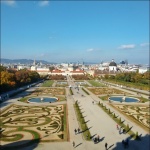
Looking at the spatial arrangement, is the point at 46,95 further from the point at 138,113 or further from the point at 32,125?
the point at 32,125

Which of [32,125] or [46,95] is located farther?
[46,95]

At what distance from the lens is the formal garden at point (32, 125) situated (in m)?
24.7

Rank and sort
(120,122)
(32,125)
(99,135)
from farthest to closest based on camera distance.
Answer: (120,122)
(32,125)
(99,135)

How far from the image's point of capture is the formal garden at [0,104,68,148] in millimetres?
24656

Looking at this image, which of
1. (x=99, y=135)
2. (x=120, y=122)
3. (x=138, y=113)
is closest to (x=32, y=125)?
(x=99, y=135)

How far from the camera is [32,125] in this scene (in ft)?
97.1

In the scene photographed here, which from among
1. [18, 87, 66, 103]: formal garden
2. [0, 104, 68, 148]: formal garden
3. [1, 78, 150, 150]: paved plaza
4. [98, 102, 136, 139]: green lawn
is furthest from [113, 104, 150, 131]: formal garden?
[18, 87, 66, 103]: formal garden

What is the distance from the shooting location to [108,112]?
124 ft

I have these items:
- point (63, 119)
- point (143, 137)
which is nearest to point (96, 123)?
point (63, 119)

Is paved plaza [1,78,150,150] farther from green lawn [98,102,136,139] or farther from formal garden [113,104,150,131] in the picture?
formal garden [113,104,150,131]

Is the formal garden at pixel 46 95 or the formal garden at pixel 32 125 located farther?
the formal garden at pixel 46 95

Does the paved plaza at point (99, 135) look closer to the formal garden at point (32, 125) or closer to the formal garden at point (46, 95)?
the formal garden at point (32, 125)

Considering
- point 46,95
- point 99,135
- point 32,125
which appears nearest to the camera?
point 99,135

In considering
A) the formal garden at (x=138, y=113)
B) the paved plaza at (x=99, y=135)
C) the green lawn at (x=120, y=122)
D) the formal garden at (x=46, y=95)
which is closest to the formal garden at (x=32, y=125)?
the paved plaza at (x=99, y=135)
